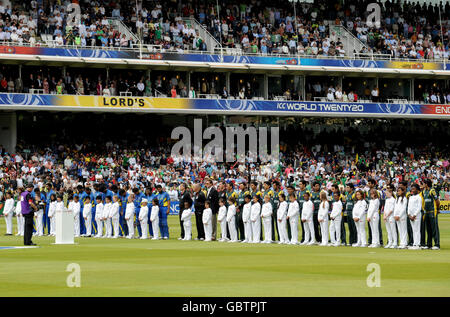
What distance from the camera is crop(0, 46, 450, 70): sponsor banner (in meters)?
48.8

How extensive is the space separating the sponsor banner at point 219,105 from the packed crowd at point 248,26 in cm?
317

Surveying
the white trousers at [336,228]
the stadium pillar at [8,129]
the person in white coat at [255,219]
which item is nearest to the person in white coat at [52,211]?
the person in white coat at [255,219]

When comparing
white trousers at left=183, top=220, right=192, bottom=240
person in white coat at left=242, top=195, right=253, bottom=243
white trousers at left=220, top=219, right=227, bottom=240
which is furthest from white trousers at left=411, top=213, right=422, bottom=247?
white trousers at left=183, top=220, right=192, bottom=240

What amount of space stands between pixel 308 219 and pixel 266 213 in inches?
53.4

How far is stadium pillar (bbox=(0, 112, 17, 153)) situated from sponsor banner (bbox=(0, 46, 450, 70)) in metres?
4.47

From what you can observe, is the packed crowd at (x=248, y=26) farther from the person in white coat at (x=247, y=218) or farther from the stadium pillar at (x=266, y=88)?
the person in white coat at (x=247, y=218)

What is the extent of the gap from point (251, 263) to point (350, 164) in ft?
123

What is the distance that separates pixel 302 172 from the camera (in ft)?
169

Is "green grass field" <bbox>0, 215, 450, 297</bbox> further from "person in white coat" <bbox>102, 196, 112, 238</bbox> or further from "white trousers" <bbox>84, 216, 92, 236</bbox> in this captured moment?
"white trousers" <bbox>84, 216, 92, 236</bbox>

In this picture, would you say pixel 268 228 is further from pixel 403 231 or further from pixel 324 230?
pixel 403 231

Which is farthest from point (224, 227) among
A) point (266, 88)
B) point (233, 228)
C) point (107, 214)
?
point (266, 88)

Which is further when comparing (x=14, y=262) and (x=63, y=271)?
A: (x=14, y=262)

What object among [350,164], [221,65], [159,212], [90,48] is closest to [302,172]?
[350,164]
